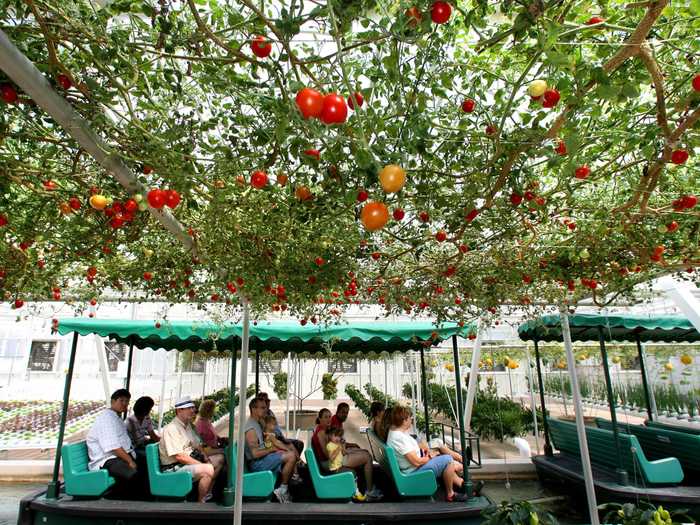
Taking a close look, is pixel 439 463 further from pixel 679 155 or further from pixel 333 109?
pixel 333 109

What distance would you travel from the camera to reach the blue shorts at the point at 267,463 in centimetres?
432

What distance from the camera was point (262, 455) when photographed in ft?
14.3

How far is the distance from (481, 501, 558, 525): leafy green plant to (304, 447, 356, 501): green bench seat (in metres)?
1.70

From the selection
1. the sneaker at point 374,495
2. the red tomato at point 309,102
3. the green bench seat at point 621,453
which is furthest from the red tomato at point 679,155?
the sneaker at point 374,495

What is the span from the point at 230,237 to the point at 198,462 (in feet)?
8.86

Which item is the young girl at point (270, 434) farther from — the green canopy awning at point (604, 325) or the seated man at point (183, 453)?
the green canopy awning at point (604, 325)

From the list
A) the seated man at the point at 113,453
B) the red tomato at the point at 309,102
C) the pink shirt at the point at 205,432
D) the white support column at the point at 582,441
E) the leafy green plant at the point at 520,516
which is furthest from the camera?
the pink shirt at the point at 205,432

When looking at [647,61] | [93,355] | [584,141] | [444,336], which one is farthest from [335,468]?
[93,355]

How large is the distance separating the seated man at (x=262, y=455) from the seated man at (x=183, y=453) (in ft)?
1.38

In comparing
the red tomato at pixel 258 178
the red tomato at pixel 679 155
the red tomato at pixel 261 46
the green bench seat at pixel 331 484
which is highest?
the red tomato at pixel 261 46

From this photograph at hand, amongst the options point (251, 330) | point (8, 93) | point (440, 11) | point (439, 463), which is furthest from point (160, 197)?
point (439, 463)

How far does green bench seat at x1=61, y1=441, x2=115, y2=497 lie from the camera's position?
13.0 feet

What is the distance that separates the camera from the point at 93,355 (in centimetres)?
1410

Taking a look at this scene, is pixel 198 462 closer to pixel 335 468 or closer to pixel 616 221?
pixel 335 468
